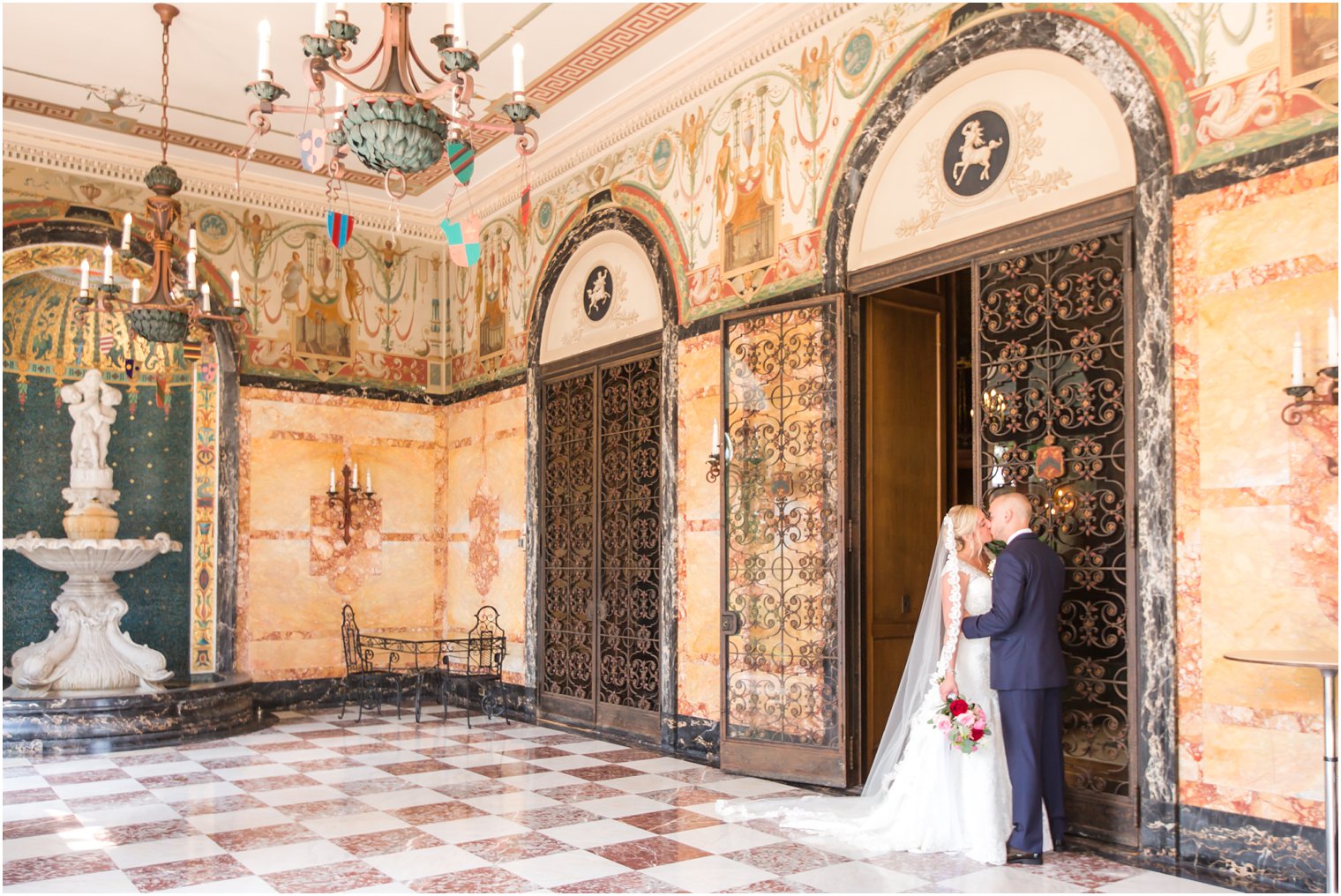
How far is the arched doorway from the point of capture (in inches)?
350

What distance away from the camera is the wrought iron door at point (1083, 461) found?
5453 millimetres

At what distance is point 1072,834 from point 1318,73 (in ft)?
12.6

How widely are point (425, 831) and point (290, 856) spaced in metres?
0.78

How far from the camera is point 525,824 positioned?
600 cm

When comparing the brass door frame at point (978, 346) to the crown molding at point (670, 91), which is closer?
the brass door frame at point (978, 346)

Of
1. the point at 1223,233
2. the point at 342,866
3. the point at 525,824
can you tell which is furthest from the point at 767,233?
the point at 342,866

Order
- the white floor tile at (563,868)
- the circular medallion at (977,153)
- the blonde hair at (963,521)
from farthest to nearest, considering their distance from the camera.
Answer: the circular medallion at (977,153) → the blonde hair at (963,521) → the white floor tile at (563,868)

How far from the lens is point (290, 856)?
5328 mm

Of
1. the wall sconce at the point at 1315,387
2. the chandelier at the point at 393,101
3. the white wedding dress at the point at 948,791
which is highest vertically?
the chandelier at the point at 393,101

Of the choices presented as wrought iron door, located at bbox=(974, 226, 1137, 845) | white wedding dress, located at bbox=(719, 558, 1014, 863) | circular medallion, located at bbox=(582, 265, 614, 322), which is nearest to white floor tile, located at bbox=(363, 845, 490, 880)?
white wedding dress, located at bbox=(719, 558, 1014, 863)

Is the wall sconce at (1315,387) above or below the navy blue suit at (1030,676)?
above

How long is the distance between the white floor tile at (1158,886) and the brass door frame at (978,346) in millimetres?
355

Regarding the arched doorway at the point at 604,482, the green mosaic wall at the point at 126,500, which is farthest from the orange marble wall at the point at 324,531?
the arched doorway at the point at 604,482

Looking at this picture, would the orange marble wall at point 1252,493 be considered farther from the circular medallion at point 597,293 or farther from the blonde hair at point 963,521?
the circular medallion at point 597,293
